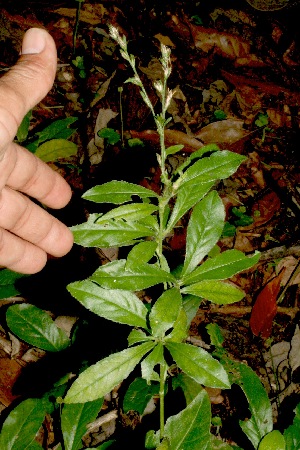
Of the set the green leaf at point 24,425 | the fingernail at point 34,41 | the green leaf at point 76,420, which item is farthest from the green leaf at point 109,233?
the green leaf at point 24,425

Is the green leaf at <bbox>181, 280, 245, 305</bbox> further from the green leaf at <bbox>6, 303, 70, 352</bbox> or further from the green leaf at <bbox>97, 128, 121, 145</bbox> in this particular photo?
the green leaf at <bbox>97, 128, 121, 145</bbox>

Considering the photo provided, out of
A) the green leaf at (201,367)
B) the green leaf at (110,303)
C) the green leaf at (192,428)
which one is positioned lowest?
the green leaf at (192,428)

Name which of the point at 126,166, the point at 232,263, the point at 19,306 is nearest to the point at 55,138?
the point at 126,166

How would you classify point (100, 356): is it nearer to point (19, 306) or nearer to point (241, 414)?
point (19, 306)

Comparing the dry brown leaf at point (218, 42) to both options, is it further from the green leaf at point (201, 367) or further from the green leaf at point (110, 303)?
the green leaf at point (201, 367)

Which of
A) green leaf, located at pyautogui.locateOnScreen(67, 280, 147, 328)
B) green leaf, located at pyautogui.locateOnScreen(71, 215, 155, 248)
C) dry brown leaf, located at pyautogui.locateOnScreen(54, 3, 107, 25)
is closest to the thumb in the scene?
green leaf, located at pyautogui.locateOnScreen(71, 215, 155, 248)
